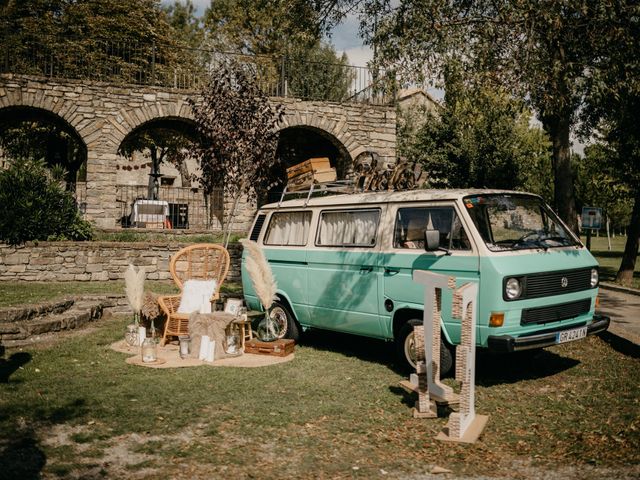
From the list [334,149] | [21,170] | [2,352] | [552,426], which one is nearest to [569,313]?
[552,426]

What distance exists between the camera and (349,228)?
7.74 meters

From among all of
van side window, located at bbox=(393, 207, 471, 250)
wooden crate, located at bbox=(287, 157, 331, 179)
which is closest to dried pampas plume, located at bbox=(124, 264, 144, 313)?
wooden crate, located at bbox=(287, 157, 331, 179)

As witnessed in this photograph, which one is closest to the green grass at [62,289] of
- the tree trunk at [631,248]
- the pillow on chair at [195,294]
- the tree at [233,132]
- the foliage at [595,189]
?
the tree at [233,132]

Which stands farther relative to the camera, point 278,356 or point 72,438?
point 278,356

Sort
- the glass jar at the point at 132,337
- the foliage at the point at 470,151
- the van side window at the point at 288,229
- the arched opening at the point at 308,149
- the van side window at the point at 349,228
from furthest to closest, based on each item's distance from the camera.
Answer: the foliage at the point at 470,151
the arched opening at the point at 308,149
the van side window at the point at 288,229
the glass jar at the point at 132,337
the van side window at the point at 349,228

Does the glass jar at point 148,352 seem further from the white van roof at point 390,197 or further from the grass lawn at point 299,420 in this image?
the white van roof at point 390,197

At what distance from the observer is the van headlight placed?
5922 millimetres

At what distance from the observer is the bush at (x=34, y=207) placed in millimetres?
14000

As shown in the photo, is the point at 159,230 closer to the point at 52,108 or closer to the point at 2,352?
the point at 52,108

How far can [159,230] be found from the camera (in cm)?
1742

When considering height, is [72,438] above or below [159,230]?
below

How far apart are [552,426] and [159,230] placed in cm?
1403

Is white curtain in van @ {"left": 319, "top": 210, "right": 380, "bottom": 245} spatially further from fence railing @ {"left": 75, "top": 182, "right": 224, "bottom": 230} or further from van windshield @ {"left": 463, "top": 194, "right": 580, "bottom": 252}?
fence railing @ {"left": 75, "top": 182, "right": 224, "bottom": 230}

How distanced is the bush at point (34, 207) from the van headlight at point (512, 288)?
39.1 ft
